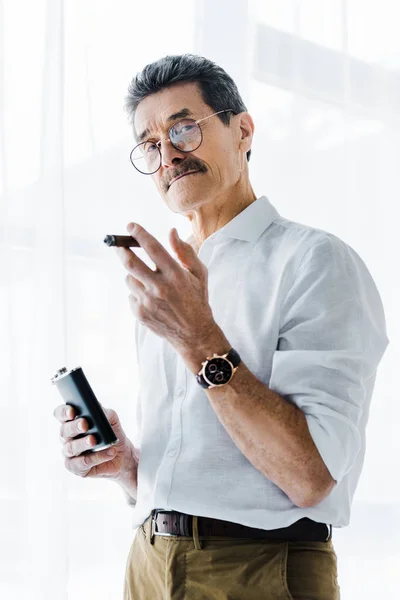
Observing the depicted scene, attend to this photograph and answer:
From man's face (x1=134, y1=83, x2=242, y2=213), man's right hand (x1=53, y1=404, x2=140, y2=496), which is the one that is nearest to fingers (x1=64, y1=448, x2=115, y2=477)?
man's right hand (x1=53, y1=404, x2=140, y2=496)

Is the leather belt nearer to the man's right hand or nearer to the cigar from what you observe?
the man's right hand

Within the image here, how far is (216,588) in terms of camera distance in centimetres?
99

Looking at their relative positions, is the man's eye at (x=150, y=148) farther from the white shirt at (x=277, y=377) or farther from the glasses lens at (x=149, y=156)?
the white shirt at (x=277, y=377)

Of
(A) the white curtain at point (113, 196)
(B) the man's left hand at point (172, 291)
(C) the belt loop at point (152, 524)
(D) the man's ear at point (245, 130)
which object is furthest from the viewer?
A: (A) the white curtain at point (113, 196)

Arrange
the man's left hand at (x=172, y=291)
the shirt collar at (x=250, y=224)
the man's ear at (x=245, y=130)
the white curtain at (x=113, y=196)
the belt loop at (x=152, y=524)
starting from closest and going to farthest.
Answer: the man's left hand at (x=172, y=291), the belt loop at (x=152, y=524), the shirt collar at (x=250, y=224), the man's ear at (x=245, y=130), the white curtain at (x=113, y=196)

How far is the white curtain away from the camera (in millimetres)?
1614

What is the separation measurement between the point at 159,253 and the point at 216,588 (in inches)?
17.6

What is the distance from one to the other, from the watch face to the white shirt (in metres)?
0.09

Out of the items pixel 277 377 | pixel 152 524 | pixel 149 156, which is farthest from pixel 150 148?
pixel 152 524

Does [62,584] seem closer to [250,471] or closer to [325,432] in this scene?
[250,471]

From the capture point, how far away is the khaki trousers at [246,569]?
3.21 ft

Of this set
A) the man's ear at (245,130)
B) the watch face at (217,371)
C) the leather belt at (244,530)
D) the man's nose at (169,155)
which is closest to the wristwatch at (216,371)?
the watch face at (217,371)

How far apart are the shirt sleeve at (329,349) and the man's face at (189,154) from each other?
252 millimetres

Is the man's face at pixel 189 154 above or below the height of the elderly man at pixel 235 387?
above
